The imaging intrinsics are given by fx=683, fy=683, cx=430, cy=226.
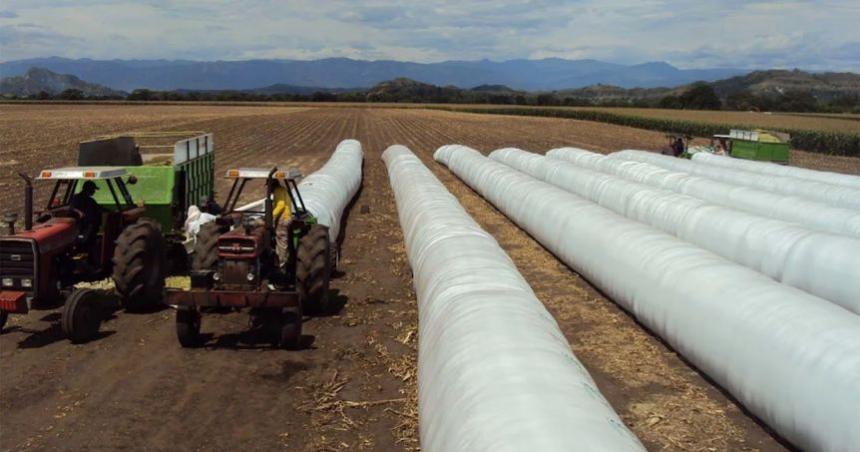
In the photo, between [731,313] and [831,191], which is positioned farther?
[831,191]

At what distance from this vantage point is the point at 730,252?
11797 mm

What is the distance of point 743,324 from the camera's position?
759 centimetres

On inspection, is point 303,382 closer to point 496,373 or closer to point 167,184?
point 496,373

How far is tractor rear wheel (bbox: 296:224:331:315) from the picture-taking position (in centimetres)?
989

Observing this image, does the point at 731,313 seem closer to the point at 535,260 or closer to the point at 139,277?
the point at 535,260

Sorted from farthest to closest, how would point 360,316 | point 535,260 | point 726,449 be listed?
point 535,260 → point 360,316 → point 726,449

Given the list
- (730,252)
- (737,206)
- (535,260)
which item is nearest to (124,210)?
(535,260)

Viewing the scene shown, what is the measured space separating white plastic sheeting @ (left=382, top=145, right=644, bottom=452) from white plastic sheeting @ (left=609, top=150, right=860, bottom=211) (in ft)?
35.0

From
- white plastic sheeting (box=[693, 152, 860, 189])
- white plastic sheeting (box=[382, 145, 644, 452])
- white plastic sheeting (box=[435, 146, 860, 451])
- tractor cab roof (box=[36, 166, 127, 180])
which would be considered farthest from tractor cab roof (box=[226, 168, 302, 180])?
white plastic sheeting (box=[693, 152, 860, 189])

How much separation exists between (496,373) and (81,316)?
262 inches

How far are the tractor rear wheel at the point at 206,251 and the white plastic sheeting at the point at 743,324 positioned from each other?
6.13 m

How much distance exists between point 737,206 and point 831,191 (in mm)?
2325

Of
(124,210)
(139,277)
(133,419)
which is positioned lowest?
(133,419)

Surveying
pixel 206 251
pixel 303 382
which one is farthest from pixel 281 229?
pixel 303 382
